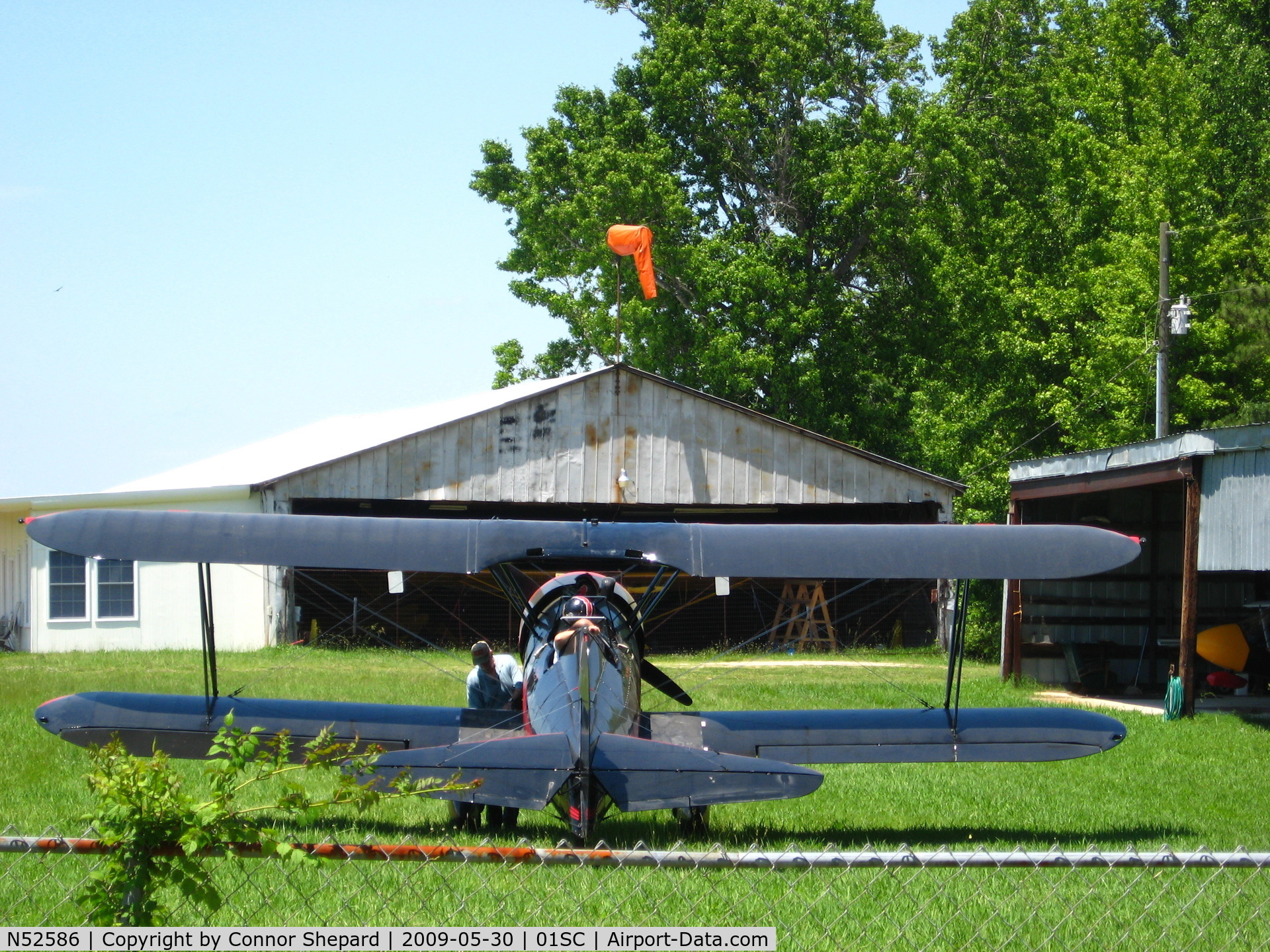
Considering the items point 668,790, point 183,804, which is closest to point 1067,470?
point 668,790

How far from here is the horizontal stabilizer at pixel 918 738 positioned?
8.61 m

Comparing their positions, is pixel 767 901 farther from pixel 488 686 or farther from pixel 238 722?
pixel 238 722

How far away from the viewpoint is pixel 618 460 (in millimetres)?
21594

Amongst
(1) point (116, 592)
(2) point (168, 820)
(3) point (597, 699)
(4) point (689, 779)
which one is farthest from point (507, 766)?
(1) point (116, 592)

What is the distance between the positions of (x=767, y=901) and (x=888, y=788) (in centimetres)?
417

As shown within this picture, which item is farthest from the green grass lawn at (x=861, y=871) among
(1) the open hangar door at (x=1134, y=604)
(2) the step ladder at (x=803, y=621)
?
(2) the step ladder at (x=803, y=621)

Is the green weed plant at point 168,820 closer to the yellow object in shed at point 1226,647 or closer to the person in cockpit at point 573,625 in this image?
the person in cockpit at point 573,625

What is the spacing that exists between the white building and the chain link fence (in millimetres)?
14164

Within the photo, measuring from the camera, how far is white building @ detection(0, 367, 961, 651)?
822 inches

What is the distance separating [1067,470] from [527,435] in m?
8.84

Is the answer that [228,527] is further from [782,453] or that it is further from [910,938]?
[782,453]

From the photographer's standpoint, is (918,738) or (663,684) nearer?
(918,738)

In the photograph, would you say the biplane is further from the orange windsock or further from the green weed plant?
the orange windsock

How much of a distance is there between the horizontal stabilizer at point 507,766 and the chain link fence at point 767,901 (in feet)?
1.26
